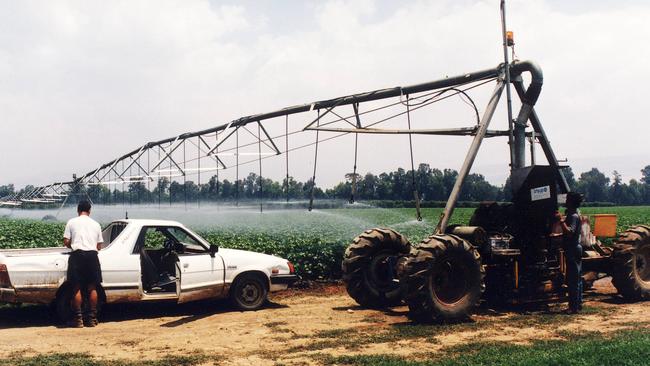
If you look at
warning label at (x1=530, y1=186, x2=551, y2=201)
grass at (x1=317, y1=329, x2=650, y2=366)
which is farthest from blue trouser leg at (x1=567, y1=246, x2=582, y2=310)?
grass at (x1=317, y1=329, x2=650, y2=366)

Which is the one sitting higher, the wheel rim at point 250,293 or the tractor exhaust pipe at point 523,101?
the tractor exhaust pipe at point 523,101

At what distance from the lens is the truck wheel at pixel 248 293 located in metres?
10.3

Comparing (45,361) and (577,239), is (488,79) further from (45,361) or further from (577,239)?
(45,361)

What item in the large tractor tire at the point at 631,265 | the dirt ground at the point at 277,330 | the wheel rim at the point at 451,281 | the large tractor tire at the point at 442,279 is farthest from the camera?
the large tractor tire at the point at 631,265

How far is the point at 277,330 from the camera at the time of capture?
8.59 m

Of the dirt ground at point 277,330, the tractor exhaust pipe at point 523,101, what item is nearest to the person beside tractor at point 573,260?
the dirt ground at point 277,330

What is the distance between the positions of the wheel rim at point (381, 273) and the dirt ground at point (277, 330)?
0.50m

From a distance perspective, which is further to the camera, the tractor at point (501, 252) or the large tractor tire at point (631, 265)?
the large tractor tire at point (631, 265)

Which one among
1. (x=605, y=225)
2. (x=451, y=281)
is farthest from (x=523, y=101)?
(x=451, y=281)

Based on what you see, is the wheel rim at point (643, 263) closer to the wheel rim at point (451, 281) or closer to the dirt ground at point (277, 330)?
the dirt ground at point (277, 330)

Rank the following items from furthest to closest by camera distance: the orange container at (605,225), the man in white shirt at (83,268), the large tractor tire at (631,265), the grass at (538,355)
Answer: the orange container at (605,225) → the large tractor tire at (631,265) → the man in white shirt at (83,268) → the grass at (538,355)

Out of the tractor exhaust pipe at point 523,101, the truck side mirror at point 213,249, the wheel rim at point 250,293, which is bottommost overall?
the wheel rim at point 250,293

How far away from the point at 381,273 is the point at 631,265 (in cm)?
490

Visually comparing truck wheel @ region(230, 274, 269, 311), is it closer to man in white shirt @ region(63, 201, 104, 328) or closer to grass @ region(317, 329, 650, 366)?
man in white shirt @ region(63, 201, 104, 328)
